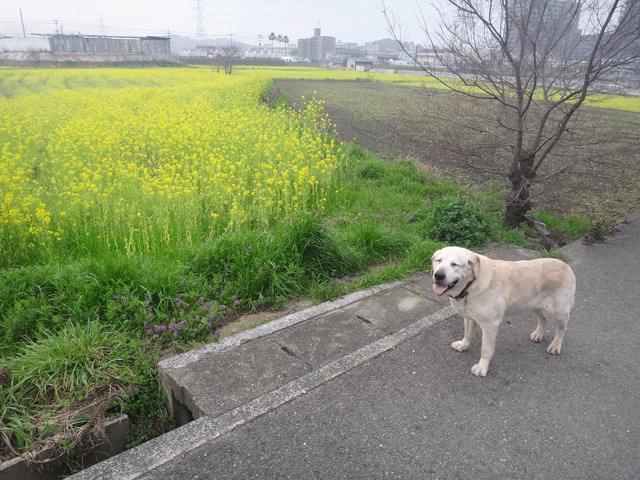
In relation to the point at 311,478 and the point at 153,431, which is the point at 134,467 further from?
the point at 311,478

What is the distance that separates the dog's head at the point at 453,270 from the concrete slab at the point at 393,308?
890 mm

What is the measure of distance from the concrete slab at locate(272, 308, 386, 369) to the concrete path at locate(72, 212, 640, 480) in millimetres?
→ 15

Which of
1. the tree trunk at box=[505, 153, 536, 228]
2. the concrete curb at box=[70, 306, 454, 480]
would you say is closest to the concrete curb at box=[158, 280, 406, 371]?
the concrete curb at box=[70, 306, 454, 480]

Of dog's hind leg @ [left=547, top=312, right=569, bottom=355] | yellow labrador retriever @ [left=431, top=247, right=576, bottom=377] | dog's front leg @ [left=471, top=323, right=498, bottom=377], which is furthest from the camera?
dog's hind leg @ [left=547, top=312, right=569, bottom=355]

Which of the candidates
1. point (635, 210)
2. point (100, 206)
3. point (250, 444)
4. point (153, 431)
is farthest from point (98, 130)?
point (635, 210)

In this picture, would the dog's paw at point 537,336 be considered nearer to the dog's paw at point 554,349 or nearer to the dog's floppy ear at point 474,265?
the dog's paw at point 554,349

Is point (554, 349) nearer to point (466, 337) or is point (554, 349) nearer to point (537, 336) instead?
point (537, 336)

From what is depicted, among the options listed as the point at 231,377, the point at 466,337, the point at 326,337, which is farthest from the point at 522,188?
the point at 231,377

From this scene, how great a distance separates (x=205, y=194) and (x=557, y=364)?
4823 millimetres

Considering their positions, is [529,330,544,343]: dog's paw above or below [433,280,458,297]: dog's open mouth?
below

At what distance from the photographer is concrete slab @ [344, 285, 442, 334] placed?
3.77 metres

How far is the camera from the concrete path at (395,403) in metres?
2.34

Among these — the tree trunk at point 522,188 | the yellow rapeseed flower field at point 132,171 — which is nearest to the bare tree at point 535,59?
the tree trunk at point 522,188

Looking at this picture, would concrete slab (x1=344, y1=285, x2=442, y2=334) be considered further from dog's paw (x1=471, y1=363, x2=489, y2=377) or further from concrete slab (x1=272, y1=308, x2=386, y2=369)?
dog's paw (x1=471, y1=363, x2=489, y2=377)
